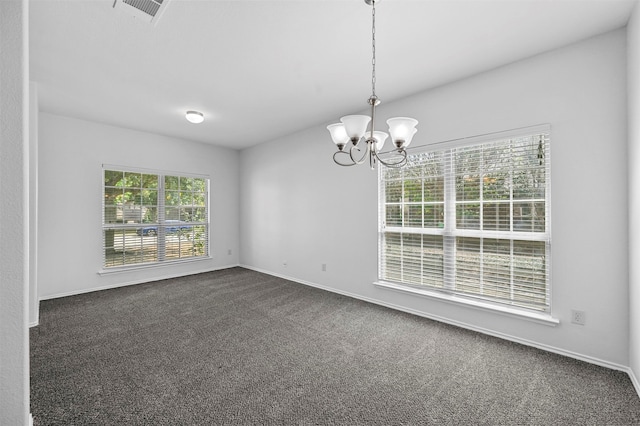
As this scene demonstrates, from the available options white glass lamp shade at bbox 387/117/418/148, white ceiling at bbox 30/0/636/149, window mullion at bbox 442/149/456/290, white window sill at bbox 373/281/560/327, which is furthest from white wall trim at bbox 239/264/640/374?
white ceiling at bbox 30/0/636/149

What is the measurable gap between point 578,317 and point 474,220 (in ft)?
3.84

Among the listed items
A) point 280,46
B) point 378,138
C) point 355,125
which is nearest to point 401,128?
point 378,138

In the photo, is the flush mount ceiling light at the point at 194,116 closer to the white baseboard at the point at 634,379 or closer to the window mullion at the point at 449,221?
the window mullion at the point at 449,221

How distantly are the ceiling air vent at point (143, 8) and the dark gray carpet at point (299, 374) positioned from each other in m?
2.73

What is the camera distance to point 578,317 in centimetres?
243

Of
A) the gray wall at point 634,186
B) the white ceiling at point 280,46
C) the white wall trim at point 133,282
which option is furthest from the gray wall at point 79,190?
the gray wall at point 634,186

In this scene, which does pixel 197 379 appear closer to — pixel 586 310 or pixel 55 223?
pixel 586 310

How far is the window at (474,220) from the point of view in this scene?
270cm

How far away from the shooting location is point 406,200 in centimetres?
363

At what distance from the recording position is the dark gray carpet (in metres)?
1.80

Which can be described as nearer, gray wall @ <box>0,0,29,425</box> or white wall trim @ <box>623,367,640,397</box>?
gray wall @ <box>0,0,29,425</box>

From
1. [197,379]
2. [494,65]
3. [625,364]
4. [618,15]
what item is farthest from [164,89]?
[625,364]

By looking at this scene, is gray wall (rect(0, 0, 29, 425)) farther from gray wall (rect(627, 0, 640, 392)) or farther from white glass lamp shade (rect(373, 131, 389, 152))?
gray wall (rect(627, 0, 640, 392))

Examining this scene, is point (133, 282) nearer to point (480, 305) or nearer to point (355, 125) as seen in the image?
point (355, 125)
